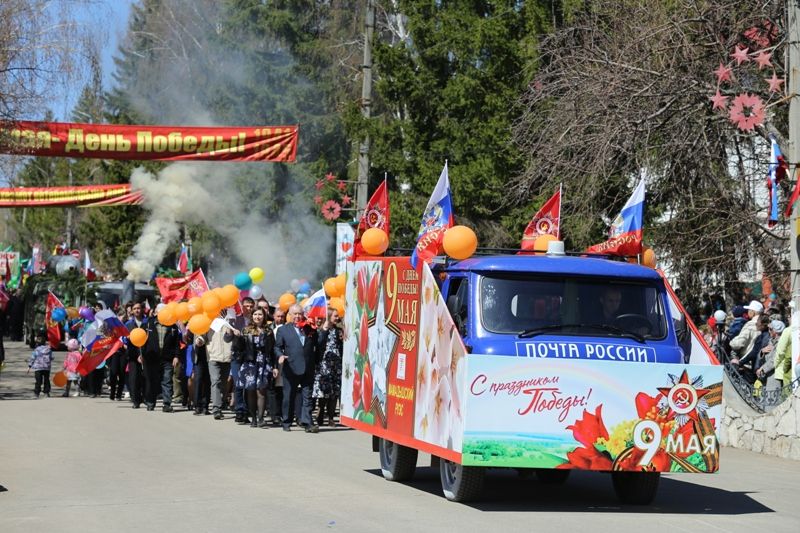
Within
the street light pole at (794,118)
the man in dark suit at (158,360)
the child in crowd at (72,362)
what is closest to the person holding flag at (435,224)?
the street light pole at (794,118)

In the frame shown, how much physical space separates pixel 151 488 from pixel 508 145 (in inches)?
661

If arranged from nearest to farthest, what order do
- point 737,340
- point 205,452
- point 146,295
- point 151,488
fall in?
point 151,488, point 205,452, point 737,340, point 146,295

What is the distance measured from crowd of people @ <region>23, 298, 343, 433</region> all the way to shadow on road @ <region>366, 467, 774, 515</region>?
5374mm

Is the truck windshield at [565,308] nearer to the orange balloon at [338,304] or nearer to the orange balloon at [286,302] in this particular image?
the orange balloon at [338,304]

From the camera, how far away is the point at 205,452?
630 inches

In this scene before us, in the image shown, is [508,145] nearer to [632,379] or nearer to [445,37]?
[445,37]

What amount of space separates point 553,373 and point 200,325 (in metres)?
11.2


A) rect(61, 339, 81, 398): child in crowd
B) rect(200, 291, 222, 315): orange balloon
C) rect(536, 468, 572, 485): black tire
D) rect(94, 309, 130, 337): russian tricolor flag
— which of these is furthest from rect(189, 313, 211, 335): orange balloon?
rect(536, 468, 572, 485): black tire

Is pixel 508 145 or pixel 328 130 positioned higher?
pixel 328 130

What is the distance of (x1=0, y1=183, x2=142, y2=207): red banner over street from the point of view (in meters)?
36.9

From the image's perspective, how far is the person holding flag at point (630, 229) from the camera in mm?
12906

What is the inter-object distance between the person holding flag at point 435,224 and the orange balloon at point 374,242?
4.27 feet

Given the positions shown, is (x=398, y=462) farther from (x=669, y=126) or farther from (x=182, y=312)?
(x=669, y=126)

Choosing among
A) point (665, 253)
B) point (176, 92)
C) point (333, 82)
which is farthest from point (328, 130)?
point (665, 253)
